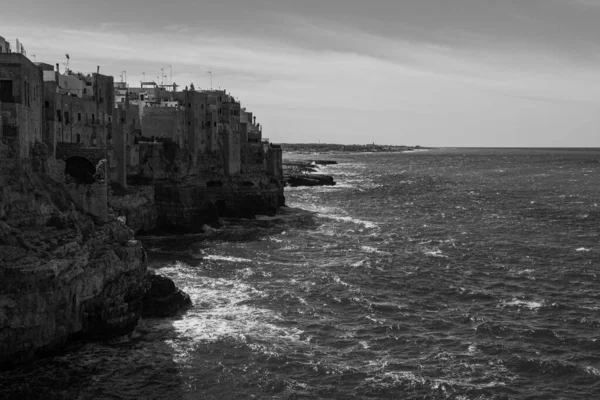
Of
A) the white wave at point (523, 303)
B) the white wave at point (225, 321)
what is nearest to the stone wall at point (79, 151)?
the white wave at point (225, 321)

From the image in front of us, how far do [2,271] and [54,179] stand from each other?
1354 cm

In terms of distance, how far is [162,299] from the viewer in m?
48.6

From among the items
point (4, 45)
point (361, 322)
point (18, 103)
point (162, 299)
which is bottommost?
point (361, 322)

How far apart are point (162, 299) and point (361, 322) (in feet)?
51.4

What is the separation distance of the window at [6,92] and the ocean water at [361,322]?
19.0 meters

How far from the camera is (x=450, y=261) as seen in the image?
67.6 m

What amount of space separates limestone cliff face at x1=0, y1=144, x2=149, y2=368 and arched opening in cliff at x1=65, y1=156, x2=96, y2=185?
1580 centimetres

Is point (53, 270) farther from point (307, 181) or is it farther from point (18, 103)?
point (307, 181)

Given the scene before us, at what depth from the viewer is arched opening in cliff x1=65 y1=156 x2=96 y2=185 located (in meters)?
63.8

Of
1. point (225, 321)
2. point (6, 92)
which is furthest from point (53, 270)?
point (6, 92)

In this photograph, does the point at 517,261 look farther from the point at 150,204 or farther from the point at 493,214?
the point at 150,204

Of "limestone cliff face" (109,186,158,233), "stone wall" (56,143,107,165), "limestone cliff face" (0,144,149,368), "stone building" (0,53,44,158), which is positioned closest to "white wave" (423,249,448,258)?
"limestone cliff face" (0,144,149,368)

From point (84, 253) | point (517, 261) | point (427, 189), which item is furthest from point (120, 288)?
point (427, 189)

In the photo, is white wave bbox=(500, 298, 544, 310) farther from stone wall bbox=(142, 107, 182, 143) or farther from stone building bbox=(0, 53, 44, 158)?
stone wall bbox=(142, 107, 182, 143)
